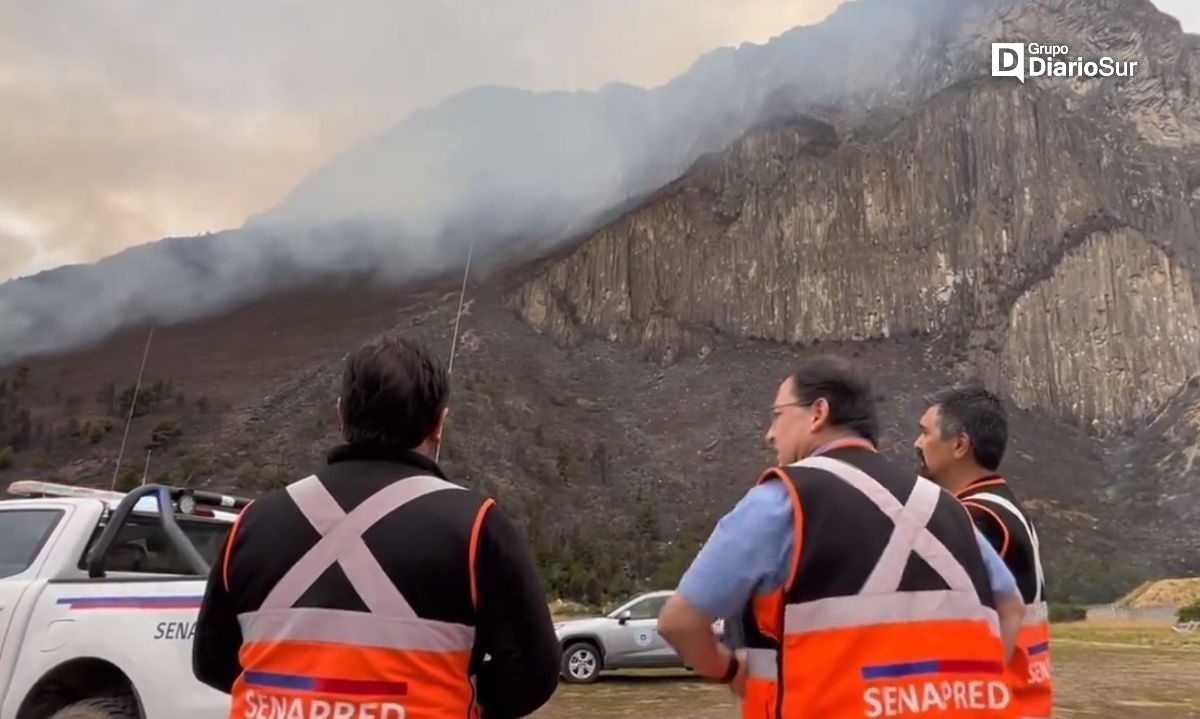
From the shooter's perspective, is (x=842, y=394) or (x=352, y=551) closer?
(x=352, y=551)

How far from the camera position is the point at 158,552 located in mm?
5594

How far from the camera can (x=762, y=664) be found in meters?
2.57

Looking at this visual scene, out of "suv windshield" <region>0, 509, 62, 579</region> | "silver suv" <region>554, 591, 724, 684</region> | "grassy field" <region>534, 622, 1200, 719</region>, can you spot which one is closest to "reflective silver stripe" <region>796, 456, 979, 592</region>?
"suv windshield" <region>0, 509, 62, 579</region>

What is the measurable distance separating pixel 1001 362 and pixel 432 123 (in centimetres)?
→ 11822

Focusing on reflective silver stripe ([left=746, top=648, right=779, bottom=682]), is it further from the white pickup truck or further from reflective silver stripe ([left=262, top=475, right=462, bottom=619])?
the white pickup truck

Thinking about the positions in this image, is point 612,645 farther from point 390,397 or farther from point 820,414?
point 390,397

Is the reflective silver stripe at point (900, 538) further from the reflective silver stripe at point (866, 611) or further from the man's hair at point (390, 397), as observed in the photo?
the man's hair at point (390, 397)

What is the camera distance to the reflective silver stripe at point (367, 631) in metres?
2.46

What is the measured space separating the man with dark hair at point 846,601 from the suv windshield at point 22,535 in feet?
13.7

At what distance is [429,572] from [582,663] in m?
13.4

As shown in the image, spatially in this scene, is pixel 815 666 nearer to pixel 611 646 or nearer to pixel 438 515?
pixel 438 515

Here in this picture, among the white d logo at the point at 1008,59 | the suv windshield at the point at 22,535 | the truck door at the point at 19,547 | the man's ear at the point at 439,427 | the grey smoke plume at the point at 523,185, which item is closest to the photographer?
the man's ear at the point at 439,427

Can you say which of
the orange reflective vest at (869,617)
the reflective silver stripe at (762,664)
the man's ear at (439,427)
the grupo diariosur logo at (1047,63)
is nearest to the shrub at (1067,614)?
the orange reflective vest at (869,617)

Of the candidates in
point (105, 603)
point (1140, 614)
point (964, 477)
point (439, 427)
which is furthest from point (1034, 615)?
point (1140, 614)
